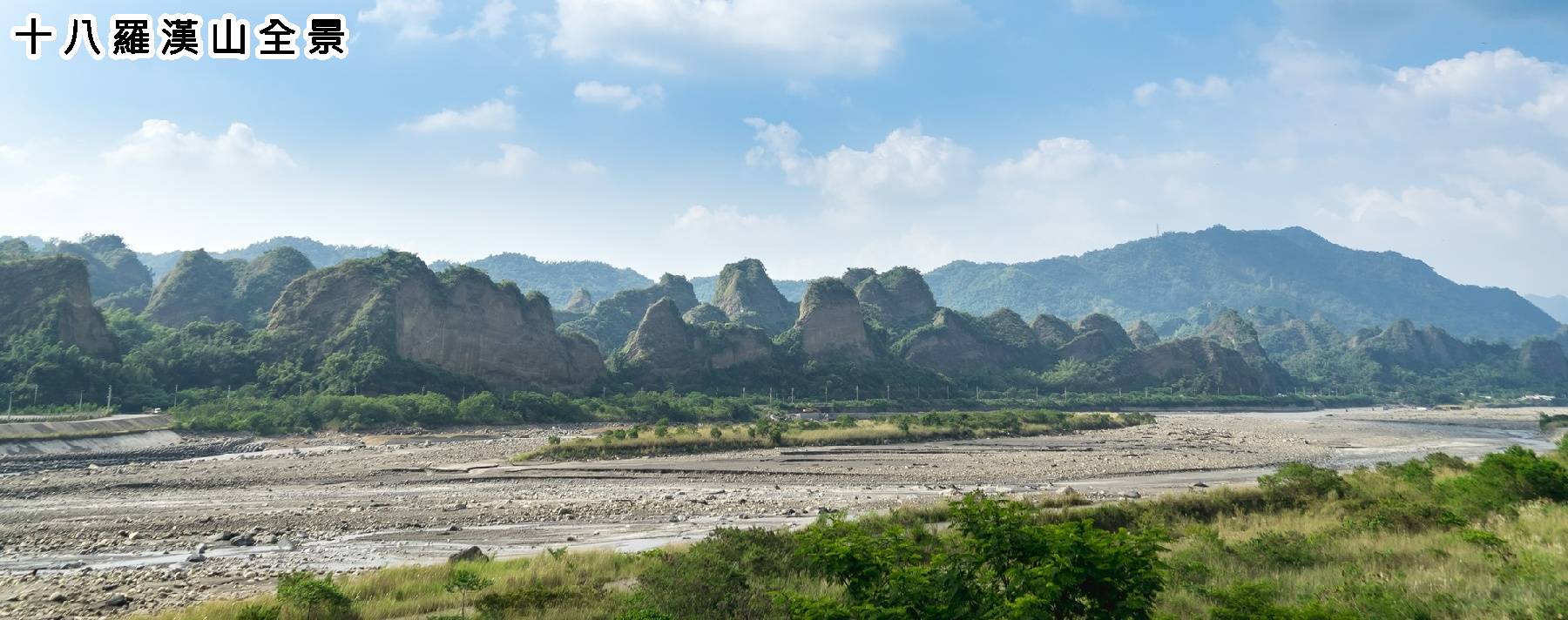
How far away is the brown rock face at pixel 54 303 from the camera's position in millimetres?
73000

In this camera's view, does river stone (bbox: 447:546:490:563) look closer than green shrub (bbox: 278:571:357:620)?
No

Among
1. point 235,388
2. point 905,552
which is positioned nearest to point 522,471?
point 905,552

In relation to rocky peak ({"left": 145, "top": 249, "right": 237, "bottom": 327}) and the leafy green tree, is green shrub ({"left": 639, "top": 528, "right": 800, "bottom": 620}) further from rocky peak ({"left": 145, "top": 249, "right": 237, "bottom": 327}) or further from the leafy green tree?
rocky peak ({"left": 145, "top": 249, "right": 237, "bottom": 327})

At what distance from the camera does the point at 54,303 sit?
73750 millimetres

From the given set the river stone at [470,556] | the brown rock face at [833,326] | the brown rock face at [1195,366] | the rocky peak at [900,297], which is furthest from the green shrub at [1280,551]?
the rocky peak at [900,297]

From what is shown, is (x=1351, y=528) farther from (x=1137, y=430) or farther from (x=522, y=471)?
(x=1137, y=430)

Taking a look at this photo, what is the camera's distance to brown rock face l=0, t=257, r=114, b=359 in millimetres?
73000

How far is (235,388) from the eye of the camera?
7938cm

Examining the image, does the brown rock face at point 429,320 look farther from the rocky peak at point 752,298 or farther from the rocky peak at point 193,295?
the rocky peak at point 752,298

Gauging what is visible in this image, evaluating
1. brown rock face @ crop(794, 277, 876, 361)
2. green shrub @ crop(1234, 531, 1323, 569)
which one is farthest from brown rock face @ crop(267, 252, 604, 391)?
green shrub @ crop(1234, 531, 1323, 569)

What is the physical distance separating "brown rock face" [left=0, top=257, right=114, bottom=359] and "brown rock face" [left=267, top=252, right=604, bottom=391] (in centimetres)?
1645

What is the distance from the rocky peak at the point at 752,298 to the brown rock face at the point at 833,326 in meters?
35.1

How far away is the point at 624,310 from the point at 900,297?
63818mm

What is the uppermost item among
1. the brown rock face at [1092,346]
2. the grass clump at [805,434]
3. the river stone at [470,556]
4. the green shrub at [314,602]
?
the brown rock face at [1092,346]
